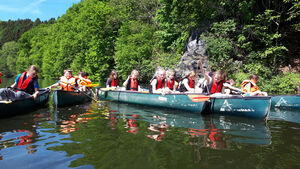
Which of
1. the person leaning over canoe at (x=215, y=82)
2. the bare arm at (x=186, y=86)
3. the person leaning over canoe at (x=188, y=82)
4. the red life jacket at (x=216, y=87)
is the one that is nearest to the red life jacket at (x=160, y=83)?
the person leaning over canoe at (x=188, y=82)

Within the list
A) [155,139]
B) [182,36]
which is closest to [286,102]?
[155,139]

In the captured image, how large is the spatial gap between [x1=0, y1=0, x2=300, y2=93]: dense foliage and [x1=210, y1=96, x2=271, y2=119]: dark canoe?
723 centimetres

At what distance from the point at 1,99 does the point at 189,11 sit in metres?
13.0

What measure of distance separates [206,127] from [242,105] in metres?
1.40

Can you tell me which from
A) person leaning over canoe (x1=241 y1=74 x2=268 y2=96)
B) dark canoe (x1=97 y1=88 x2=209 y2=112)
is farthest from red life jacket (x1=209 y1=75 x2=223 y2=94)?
person leaning over canoe (x1=241 y1=74 x2=268 y2=96)

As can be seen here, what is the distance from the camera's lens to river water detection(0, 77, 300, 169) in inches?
112

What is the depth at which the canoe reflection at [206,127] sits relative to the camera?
3828 mm

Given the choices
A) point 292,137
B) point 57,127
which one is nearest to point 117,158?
point 57,127

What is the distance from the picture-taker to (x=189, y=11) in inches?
606

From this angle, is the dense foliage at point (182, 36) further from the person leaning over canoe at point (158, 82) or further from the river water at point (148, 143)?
the river water at point (148, 143)

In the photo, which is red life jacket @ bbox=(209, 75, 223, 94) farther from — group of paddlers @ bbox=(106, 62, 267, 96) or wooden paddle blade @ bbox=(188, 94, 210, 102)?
wooden paddle blade @ bbox=(188, 94, 210, 102)

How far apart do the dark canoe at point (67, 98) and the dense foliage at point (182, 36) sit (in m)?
8.33

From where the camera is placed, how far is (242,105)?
219 inches

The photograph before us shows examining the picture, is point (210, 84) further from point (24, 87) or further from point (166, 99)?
point (24, 87)
